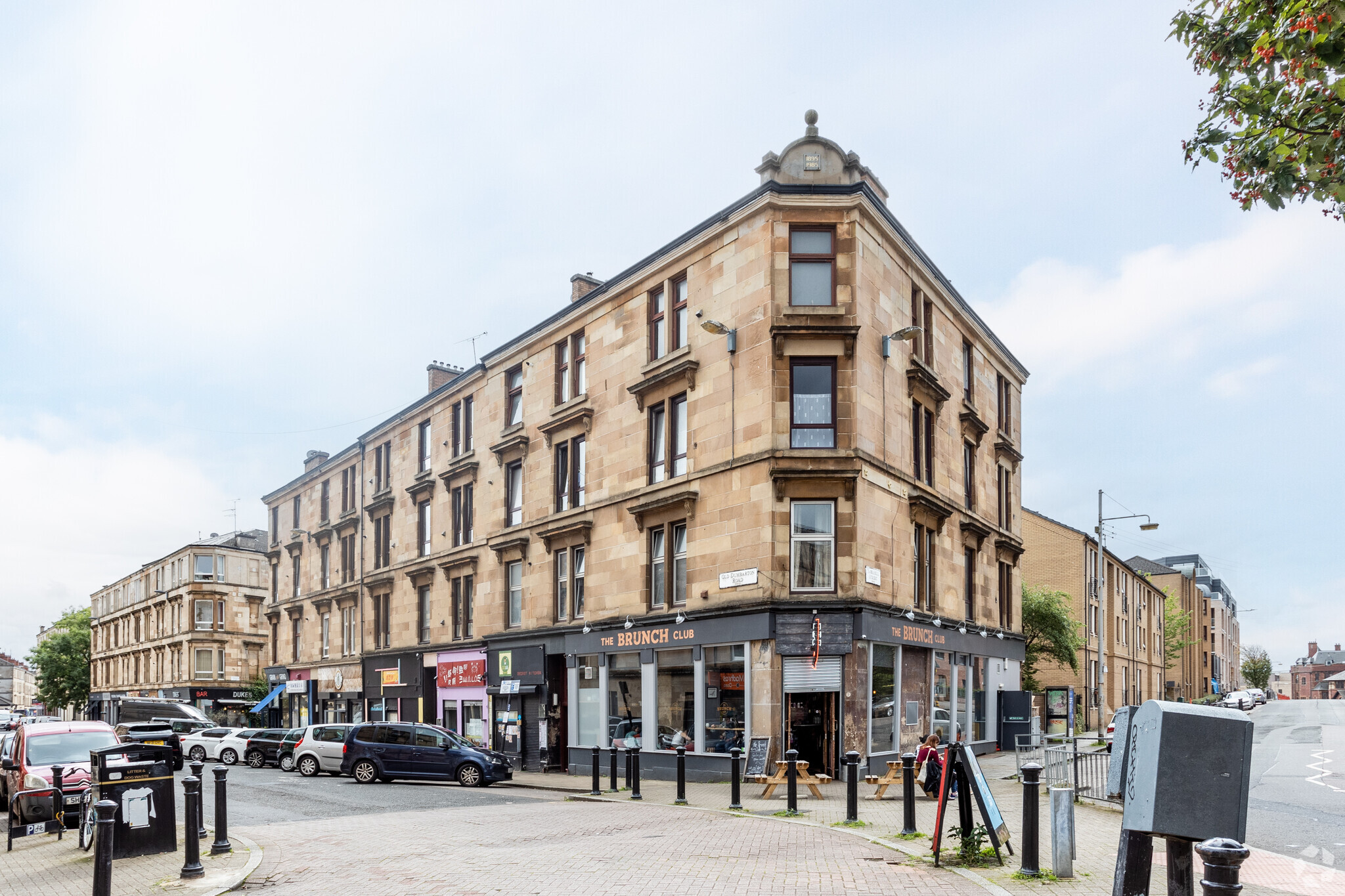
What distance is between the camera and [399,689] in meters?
39.0

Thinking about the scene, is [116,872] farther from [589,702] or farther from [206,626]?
[206,626]

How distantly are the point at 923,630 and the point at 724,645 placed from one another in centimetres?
517

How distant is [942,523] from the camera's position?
2786cm

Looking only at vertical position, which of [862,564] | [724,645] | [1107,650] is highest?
[862,564]

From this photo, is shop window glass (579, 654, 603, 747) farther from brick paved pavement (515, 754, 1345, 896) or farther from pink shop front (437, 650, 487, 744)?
pink shop front (437, 650, 487, 744)

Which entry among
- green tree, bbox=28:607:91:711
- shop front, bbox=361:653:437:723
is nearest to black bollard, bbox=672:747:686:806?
shop front, bbox=361:653:437:723

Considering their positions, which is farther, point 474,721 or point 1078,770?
point 474,721

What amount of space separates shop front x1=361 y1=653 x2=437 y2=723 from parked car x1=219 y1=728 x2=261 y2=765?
15.6 feet

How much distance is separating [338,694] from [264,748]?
9.91 m

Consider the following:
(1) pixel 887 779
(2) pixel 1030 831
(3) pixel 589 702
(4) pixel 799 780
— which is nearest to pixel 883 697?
(4) pixel 799 780

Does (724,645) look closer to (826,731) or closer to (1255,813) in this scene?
(826,731)

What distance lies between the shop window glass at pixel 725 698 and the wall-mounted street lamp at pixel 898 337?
7.33m

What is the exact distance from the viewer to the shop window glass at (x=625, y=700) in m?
26.0

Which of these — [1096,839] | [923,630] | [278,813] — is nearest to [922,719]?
[923,630]
